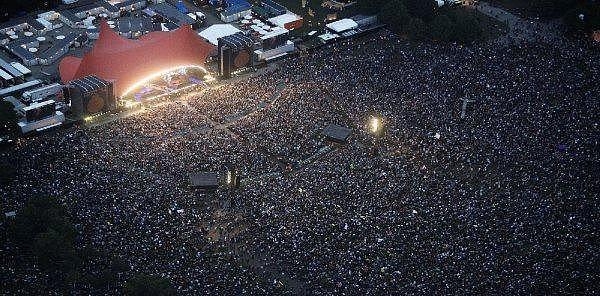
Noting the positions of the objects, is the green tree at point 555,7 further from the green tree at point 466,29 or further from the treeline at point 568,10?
the green tree at point 466,29

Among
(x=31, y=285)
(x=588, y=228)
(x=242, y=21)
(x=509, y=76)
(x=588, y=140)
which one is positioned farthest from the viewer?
(x=242, y=21)

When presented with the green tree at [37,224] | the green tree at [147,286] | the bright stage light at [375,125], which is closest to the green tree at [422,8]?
the bright stage light at [375,125]

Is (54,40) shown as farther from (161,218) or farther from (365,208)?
(365,208)

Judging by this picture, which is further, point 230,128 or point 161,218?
point 230,128

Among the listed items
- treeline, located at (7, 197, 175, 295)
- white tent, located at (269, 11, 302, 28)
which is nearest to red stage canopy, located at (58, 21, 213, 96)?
white tent, located at (269, 11, 302, 28)

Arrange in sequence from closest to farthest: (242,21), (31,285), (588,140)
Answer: (31,285) < (588,140) < (242,21)

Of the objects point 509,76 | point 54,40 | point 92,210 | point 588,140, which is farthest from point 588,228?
point 54,40

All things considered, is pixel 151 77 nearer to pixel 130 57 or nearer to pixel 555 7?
pixel 130 57
